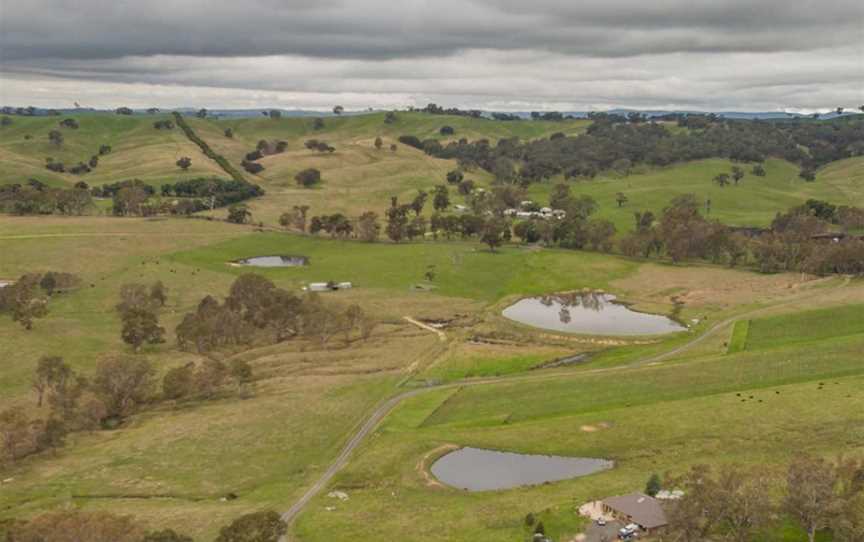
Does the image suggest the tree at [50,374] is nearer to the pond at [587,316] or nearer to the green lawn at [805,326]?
the pond at [587,316]

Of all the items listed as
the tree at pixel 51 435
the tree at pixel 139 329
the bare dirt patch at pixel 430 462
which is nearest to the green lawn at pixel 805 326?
the bare dirt patch at pixel 430 462

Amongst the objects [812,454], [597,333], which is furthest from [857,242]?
[812,454]

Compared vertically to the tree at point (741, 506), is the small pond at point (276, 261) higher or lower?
lower

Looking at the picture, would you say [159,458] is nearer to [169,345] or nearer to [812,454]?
[169,345]

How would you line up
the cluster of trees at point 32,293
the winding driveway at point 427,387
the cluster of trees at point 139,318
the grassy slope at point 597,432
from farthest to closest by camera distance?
the cluster of trees at point 32,293 < the cluster of trees at point 139,318 < the winding driveway at point 427,387 < the grassy slope at point 597,432

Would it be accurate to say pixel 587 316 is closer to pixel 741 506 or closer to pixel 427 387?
pixel 427 387

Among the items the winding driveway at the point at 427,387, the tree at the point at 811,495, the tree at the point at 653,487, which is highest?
the tree at the point at 811,495

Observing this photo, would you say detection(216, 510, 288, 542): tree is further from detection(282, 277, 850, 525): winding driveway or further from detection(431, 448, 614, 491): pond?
detection(431, 448, 614, 491): pond

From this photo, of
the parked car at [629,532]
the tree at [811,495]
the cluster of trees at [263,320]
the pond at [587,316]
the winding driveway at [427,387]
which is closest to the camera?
the tree at [811,495]
